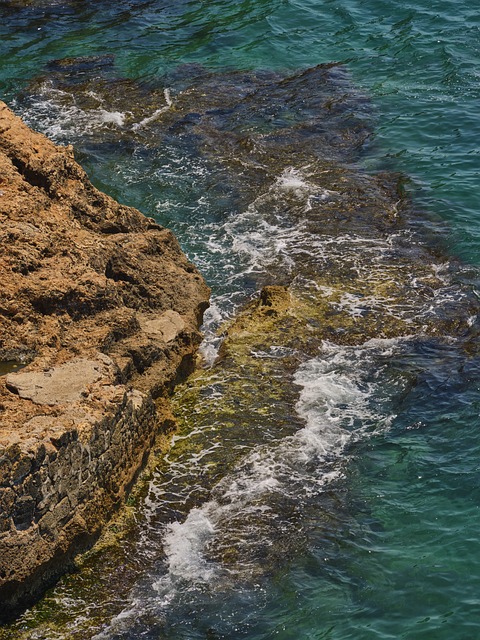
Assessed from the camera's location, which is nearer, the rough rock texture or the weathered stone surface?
the rough rock texture

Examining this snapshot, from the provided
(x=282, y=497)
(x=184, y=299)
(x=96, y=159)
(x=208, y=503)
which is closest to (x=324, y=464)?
(x=282, y=497)

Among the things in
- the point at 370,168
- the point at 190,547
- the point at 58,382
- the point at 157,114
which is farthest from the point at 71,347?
the point at 157,114

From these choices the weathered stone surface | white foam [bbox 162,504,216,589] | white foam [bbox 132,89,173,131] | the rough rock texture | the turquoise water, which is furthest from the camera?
white foam [bbox 132,89,173,131]

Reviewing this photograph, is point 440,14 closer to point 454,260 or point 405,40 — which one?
point 405,40

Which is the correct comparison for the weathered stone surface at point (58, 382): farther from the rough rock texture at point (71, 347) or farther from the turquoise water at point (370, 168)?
the turquoise water at point (370, 168)

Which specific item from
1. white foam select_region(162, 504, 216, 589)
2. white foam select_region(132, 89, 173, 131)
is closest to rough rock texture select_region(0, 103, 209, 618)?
white foam select_region(162, 504, 216, 589)

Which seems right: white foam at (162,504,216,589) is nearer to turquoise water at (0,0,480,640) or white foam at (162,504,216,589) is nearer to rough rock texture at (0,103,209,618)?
turquoise water at (0,0,480,640)

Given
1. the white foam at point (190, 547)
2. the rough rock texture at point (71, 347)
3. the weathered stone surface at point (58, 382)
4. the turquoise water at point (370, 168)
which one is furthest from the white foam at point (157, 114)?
the white foam at point (190, 547)
